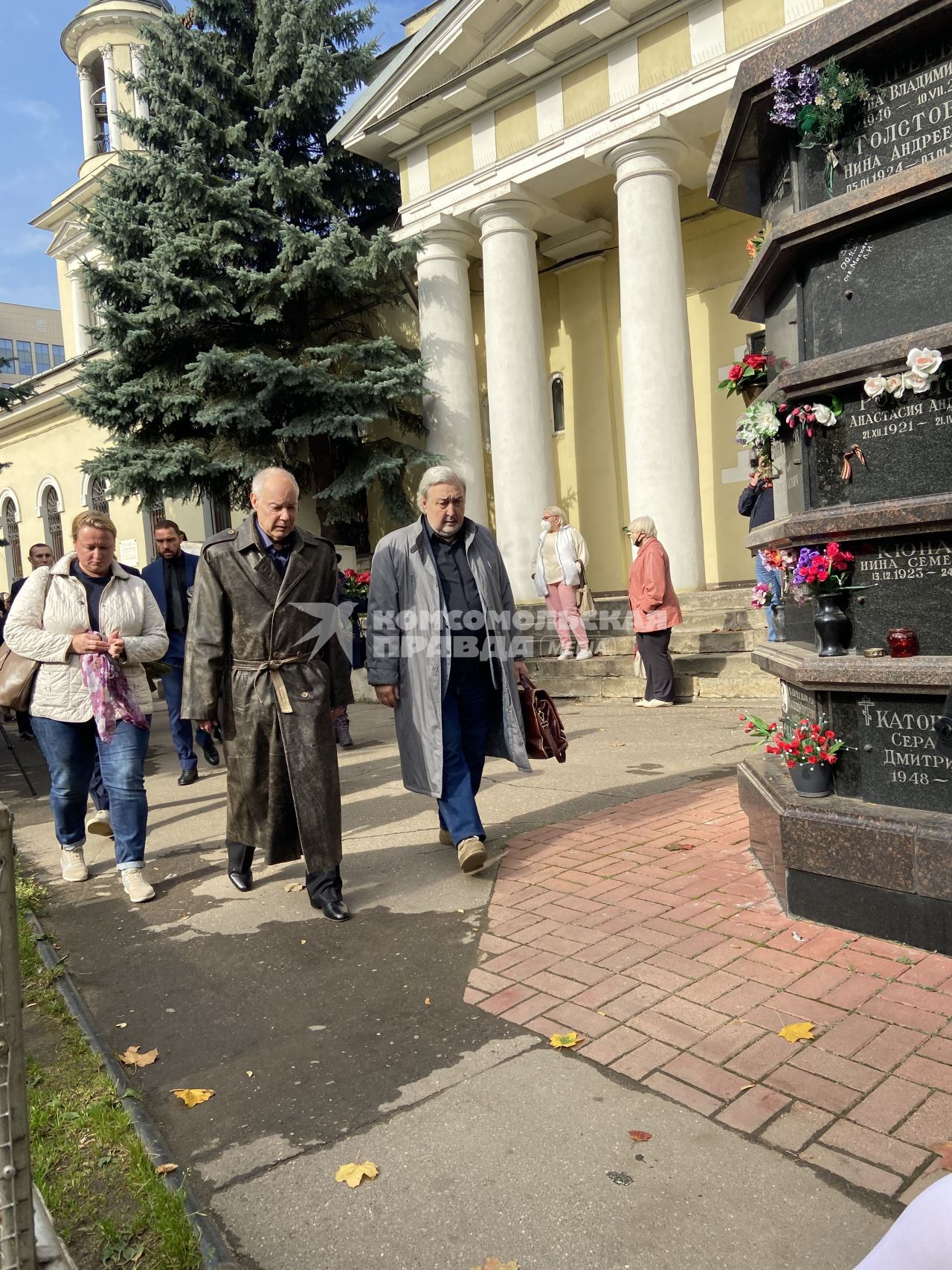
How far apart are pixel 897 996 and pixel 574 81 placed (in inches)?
541

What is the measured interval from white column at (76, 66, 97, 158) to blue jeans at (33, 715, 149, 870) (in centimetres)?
3218

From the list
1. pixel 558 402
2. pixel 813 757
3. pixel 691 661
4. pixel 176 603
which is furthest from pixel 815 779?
pixel 558 402

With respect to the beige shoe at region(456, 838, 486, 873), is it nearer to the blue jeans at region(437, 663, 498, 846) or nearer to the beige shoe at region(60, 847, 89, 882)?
the blue jeans at region(437, 663, 498, 846)

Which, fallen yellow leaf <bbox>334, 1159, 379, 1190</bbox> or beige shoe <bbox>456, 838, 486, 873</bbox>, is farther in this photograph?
beige shoe <bbox>456, 838, 486, 873</bbox>

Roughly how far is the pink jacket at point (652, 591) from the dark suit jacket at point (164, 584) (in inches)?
166

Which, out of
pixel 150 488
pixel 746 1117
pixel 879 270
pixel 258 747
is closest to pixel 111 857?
pixel 258 747

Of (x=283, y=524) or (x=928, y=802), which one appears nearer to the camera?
(x=928, y=802)

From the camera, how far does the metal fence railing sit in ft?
5.52

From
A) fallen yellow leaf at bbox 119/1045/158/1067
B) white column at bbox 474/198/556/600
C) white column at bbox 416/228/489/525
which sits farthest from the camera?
white column at bbox 416/228/489/525

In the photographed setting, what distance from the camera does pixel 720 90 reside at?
11906 millimetres

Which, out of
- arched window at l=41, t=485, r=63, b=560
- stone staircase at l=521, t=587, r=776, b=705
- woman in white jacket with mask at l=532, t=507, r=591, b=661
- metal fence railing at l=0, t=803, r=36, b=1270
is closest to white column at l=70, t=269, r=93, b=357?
arched window at l=41, t=485, r=63, b=560

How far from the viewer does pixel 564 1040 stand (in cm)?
297

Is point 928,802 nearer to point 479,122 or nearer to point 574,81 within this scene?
point 574,81

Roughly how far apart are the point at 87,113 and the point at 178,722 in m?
31.2
